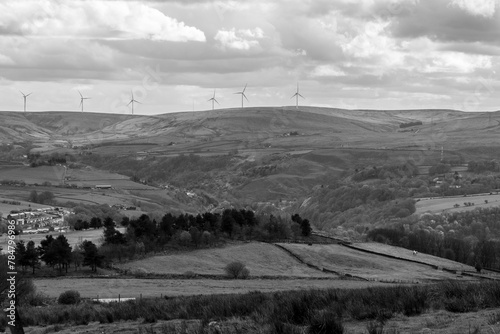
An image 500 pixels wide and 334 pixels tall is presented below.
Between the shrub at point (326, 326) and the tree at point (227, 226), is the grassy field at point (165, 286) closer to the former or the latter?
the shrub at point (326, 326)

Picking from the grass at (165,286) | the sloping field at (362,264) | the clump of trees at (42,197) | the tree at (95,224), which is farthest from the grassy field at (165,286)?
the clump of trees at (42,197)

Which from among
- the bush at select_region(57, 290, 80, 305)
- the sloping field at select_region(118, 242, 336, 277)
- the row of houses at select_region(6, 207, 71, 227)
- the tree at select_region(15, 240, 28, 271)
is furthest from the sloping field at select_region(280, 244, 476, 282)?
the row of houses at select_region(6, 207, 71, 227)

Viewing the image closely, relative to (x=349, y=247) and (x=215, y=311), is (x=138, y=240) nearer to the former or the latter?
(x=349, y=247)

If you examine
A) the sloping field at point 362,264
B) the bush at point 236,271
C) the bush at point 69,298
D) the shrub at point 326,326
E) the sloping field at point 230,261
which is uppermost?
the shrub at point 326,326

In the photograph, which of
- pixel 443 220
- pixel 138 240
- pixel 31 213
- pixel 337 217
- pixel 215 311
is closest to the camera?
pixel 215 311

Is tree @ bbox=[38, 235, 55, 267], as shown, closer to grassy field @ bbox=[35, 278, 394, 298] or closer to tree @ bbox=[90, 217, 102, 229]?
grassy field @ bbox=[35, 278, 394, 298]

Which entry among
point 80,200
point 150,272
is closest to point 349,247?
point 150,272
